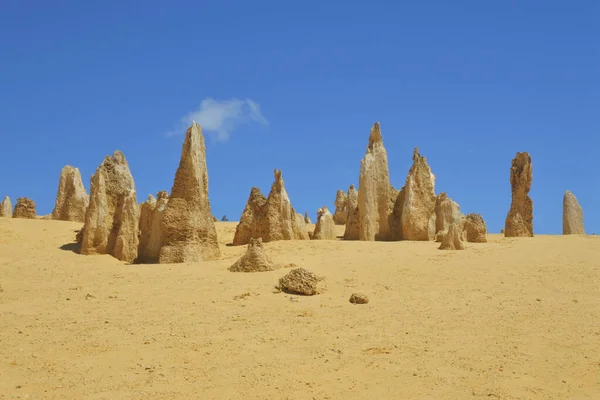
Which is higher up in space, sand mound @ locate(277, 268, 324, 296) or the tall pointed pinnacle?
the tall pointed pinnacle

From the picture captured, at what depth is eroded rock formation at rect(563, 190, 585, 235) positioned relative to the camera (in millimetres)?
26489

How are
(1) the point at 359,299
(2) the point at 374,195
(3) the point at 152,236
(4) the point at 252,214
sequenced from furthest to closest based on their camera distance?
(2) the point at 374,195 → (4) the point at 252,214 → (3) the point at 152,236 → (1) the point at 359,299

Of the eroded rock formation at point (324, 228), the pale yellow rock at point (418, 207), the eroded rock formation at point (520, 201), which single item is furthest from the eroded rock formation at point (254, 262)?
the eroded rock formation at point (520, 201)

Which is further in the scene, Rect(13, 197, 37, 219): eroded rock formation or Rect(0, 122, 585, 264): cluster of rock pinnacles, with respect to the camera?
Rect(13, 197, 37, 219): eroded rock formation

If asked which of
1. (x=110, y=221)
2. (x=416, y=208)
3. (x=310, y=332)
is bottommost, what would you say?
(x=310, y=332)

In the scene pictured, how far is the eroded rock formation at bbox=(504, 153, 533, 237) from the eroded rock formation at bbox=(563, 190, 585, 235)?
460 cm

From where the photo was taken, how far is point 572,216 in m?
26.6

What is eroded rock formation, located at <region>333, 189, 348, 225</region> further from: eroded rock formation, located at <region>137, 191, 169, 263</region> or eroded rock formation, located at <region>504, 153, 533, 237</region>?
eroded rock formation, located at <region>137, 191, 169, 263</region>

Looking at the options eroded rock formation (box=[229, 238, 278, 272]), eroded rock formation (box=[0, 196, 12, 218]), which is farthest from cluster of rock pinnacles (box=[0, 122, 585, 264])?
eroded rock formation (box=[0, 196, 12, 218])

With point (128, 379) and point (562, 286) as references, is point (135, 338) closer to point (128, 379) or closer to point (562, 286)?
point (128, 379)

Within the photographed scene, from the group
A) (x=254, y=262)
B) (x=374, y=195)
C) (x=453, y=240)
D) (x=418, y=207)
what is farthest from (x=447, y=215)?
(x=254, y=262)

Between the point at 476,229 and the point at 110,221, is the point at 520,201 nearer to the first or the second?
the point at 476,229

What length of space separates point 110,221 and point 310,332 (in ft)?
32.4

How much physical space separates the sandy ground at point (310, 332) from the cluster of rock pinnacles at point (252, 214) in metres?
1.50
